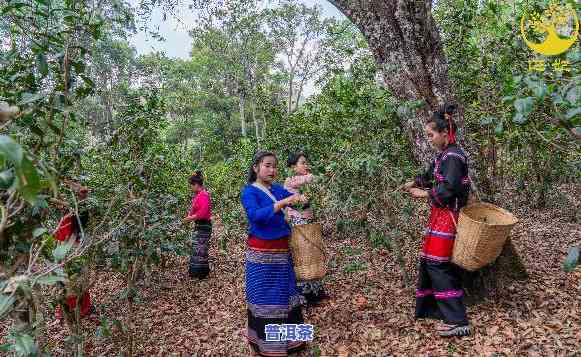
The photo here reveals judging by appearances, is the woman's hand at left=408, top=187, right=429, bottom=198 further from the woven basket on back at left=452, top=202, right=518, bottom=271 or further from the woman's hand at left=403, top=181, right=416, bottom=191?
the woven basket on back at left=452, top=202, right=518, bottom=271

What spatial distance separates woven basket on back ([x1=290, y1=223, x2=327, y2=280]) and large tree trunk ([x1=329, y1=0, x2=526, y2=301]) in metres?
1.40

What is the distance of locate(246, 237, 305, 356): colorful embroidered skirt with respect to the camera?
11.8 ft

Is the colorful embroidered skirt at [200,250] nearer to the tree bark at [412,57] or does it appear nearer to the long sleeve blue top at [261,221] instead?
the long sleeve blue top at [261,221]

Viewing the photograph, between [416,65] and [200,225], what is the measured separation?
13.0 feet

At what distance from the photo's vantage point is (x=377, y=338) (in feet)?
12.5

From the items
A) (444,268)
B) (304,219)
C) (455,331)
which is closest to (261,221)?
(304,219)

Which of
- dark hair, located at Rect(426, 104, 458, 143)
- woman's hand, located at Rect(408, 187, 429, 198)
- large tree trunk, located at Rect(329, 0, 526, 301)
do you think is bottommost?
woman's hand, located at Rect(408, 187, 429, 198)

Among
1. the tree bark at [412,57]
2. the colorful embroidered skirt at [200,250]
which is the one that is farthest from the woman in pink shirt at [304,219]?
the colorful embroidered skirt at [200,250]

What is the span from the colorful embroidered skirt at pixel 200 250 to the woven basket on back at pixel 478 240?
3.98m

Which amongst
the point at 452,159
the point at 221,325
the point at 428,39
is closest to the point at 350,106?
the point at 428,39

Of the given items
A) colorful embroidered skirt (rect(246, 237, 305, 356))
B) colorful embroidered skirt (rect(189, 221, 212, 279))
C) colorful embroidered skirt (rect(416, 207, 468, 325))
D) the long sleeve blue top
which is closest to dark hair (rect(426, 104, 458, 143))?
colorful embroidered skirt (rect(416, 207, 468, 325))

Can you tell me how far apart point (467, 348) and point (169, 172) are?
536 cm

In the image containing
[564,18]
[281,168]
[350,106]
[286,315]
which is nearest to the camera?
[564,18]

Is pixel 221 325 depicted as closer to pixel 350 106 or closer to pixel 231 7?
pixel 350 106
